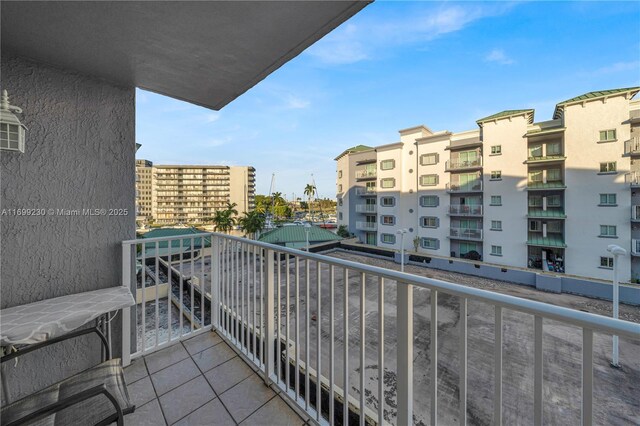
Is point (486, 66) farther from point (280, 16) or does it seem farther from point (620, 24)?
point (280, 16)

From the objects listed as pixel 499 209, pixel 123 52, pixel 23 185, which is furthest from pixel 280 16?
pixel 499 209

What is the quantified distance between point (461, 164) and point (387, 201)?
18.7ft

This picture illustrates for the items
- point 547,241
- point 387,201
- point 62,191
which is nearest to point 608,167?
point 547,241

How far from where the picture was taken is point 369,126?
15367 mm

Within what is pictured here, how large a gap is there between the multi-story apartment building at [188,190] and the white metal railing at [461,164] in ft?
132

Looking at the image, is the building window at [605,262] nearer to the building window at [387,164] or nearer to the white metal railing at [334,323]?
the building window at [387,164]

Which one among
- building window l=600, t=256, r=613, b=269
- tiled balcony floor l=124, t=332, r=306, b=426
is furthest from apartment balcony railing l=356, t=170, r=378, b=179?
tiled balcony floor l=124, t=332, r=306, b=426

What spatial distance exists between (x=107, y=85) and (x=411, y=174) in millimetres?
18513

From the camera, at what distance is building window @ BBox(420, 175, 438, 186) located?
17141 mm

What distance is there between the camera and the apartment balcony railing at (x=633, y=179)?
11273 mm

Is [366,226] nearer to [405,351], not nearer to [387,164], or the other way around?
[387,164]

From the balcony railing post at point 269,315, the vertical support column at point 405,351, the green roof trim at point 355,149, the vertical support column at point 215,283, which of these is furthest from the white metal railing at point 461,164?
the vertical support column at point 405,351

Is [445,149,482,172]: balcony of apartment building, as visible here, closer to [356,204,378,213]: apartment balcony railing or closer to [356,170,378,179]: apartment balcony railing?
[356,170,378,179]: apartment balcony railing

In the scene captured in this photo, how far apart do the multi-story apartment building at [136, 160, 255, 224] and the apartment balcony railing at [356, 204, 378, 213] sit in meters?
33.4
